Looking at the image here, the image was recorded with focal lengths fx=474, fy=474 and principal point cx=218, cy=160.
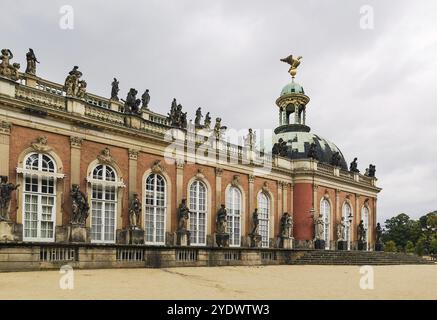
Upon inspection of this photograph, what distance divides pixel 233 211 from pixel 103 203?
30.0 feet

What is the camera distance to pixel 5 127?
725 inches

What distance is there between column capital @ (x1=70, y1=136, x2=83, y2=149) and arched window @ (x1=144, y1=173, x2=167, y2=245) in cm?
410

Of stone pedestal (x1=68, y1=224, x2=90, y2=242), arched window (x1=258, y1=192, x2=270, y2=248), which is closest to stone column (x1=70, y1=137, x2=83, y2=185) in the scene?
stone pedestal (x1=68, y1=224, x2=90, y2=242)

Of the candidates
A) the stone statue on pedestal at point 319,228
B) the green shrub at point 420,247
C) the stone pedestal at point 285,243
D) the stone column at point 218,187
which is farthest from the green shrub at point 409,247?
the stone column at point 218,187

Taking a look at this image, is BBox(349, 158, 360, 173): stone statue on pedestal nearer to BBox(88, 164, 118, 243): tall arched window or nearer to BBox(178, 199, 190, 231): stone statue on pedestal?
BBox(178, 199, 190, 231): stone statue on pedestal

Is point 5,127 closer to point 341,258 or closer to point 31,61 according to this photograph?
point 31,61

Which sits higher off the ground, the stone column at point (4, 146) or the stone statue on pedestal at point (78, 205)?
the stone column at point (4, 146)

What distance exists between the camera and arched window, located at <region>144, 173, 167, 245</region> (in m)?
23.4

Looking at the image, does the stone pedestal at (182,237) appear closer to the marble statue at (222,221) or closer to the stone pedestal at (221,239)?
the stone pedestal at (221,239)

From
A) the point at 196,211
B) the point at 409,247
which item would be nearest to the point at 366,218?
the point at 196,211

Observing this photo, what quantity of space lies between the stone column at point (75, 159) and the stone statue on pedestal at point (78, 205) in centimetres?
61

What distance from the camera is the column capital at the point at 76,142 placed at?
807 inches
